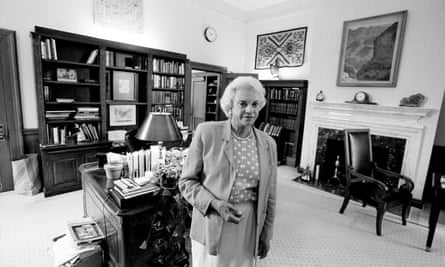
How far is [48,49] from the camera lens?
2938mm

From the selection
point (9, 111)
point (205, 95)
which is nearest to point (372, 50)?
point (205, 95)

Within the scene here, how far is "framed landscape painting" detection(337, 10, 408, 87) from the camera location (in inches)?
132

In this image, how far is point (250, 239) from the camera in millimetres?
1187

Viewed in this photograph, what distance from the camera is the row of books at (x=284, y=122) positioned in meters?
5.08

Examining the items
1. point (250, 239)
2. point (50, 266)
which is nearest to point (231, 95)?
point (250, 239)

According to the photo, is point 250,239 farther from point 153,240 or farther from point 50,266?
point 50,266

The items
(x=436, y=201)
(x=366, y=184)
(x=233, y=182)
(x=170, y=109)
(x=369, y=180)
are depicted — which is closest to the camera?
(x=233, y=182)

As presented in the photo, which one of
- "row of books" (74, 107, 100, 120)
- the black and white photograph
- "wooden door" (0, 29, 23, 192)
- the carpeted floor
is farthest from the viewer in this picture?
"row of books" (74, 107, 100, 120)

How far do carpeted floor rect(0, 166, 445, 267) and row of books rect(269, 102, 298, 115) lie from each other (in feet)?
7.53

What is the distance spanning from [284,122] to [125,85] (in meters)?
3.50

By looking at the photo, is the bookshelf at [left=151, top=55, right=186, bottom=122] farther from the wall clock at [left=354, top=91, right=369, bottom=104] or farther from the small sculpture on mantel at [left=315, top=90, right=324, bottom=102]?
the wall clock at [left=354, top=91, right=369, bottom=104]

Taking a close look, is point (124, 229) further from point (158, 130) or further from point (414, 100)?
point (414, 100)

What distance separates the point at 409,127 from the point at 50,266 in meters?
4.63

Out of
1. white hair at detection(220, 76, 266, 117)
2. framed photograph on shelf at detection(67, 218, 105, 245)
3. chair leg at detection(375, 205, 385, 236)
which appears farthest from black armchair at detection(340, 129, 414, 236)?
framed photograph on shelf at detection(67, 218, 105, 245)
